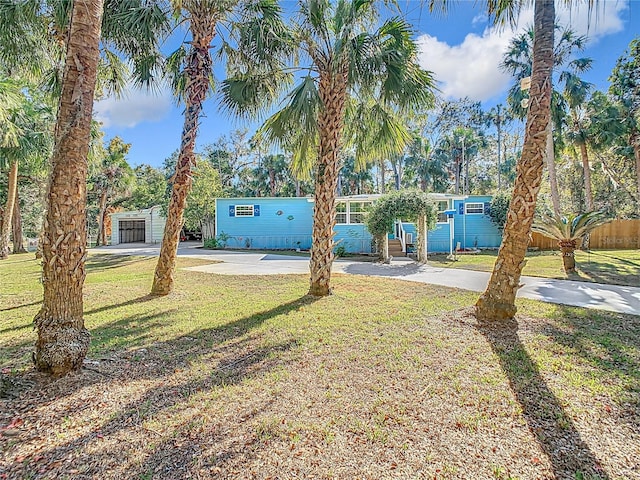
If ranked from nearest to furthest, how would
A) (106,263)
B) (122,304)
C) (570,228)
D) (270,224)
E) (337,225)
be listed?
1. (122,304)
2. (570,228)
3. (106,263)
4. (337,225)
5. (270,224)

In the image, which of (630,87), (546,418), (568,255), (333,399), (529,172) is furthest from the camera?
(630,87)

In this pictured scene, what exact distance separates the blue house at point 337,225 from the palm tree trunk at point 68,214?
15509 millimetres

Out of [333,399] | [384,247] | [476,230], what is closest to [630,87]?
[476,230]

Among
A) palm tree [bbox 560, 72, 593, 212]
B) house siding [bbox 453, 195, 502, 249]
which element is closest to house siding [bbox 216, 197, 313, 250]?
house siding [bbox 453, 195, 502, 249]

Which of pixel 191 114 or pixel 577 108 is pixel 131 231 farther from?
pixel 577 108

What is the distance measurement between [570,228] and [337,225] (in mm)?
11066

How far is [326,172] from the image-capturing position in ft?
22.2

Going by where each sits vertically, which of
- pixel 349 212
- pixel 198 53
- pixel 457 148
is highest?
pixel 457 148

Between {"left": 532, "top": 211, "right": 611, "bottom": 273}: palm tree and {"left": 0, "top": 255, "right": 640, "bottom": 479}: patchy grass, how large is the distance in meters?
5.06

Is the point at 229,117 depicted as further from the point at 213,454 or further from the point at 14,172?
the point at 14,172

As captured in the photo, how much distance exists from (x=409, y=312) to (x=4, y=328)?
6.26 m

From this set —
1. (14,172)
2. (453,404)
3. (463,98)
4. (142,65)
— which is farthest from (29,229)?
(463,98)

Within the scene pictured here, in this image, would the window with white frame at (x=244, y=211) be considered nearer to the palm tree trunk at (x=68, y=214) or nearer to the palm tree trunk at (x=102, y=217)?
the palm tree trunk at (x=102, y=217)

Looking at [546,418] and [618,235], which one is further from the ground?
[618,235]
